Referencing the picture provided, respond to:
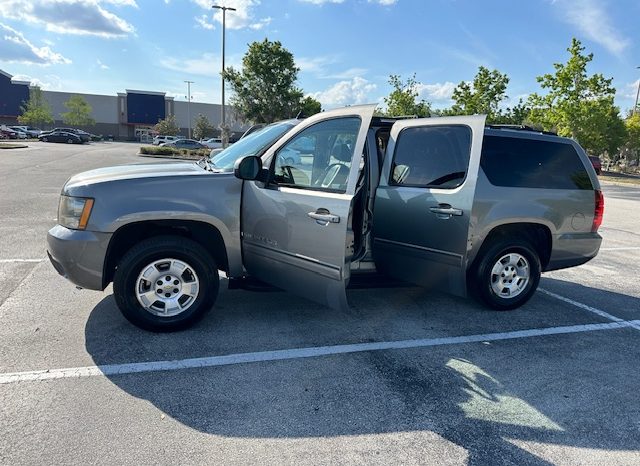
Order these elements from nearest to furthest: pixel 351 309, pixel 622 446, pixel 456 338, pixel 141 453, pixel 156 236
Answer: pixel 141 453 → pixel 622 446 → pixel 156 236 → pixel 456 338 → pixel 351 309

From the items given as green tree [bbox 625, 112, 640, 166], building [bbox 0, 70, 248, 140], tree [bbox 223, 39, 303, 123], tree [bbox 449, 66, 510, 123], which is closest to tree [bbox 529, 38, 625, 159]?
→ tree [bbox 449, 66, 510, 123]

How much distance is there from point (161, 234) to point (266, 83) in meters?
31.4

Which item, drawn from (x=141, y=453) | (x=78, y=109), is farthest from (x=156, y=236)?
(x=78, y=109)

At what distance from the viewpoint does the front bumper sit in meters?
3.77

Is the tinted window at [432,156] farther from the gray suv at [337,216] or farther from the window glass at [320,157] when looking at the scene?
the window glass at [320,157]

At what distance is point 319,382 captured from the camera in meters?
3.42

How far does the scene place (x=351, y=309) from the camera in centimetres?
490

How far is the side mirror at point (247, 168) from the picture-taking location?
12.7 ft

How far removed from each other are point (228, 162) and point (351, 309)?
6.40 ft

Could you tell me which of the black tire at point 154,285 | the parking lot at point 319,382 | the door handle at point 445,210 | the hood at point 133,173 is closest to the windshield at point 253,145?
the hood at point 133,173

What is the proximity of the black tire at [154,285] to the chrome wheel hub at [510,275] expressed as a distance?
9.38 ft

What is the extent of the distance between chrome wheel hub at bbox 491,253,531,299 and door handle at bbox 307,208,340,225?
2.09 meters

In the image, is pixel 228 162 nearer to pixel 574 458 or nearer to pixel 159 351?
pixel 159 351

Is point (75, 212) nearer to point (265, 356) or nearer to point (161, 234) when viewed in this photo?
point (161, 234)
